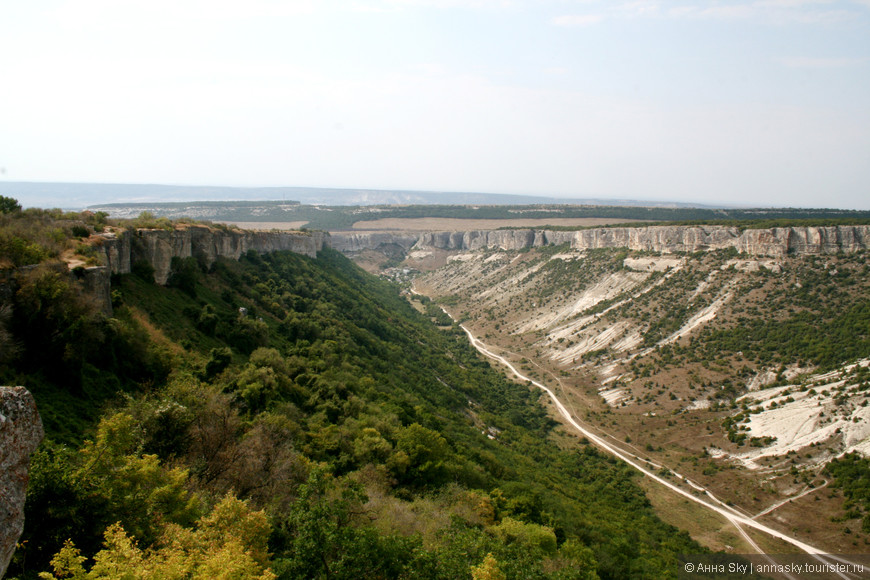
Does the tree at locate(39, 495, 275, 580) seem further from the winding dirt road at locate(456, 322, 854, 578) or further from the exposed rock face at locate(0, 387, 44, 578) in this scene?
the winding dirt road at locate(456, 322, 854, 578)

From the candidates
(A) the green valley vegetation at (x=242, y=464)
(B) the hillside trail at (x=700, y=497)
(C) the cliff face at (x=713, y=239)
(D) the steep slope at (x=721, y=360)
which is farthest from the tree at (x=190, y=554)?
(C) the cliff face at (x=713, y=239)

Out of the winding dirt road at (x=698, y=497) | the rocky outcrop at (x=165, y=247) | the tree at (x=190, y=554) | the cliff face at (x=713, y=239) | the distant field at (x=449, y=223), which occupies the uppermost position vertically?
the distant field at (x=449, y=223)

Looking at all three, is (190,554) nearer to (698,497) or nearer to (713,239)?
(698,497)

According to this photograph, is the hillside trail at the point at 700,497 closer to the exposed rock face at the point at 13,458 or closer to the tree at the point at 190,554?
the tree at the point at 190,554

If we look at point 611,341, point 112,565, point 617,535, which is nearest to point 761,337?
point 611,341

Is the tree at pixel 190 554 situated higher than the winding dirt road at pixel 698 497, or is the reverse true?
the tree at pixel 190 554

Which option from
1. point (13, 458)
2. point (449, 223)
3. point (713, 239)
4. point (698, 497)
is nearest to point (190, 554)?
point (13, 458)

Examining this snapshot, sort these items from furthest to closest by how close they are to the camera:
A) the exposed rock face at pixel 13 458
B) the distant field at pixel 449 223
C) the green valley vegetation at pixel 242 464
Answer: the distant field at pixel 449 223 → the green valley vegetation at pixel 242 464 → the exposed rock face at pixel 13 458

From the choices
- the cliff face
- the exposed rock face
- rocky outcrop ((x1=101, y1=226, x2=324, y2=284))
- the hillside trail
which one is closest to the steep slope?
the hillside trail
